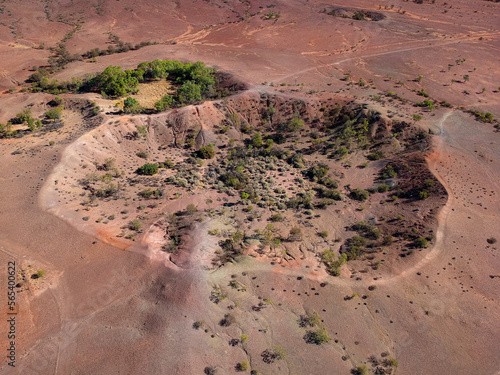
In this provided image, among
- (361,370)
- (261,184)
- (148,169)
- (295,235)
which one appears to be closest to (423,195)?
(295,235)

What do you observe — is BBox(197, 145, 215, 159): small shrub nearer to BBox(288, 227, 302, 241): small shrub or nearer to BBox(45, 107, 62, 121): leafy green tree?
BBox(288, 227, 302, 241): small shrub

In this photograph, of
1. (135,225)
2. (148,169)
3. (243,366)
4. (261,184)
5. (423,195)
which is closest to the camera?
(243,366)

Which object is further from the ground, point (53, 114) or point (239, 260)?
point (53, 114)

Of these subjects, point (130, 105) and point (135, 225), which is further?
point (130, 105)

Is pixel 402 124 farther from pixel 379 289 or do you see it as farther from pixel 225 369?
pixel 225 369

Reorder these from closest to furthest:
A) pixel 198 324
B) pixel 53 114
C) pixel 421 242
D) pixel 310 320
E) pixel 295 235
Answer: pixel 198 324, pixel 310 320, pixel 421 242, pixel 295 235, pixel 53 114

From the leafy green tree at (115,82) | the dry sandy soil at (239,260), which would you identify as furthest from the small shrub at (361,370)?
the leafy green tree at (115,82)

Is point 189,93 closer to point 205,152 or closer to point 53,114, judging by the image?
point 205,152

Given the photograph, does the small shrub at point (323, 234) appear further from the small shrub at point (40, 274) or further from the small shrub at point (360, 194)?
the small shrub at point (40, 274)
